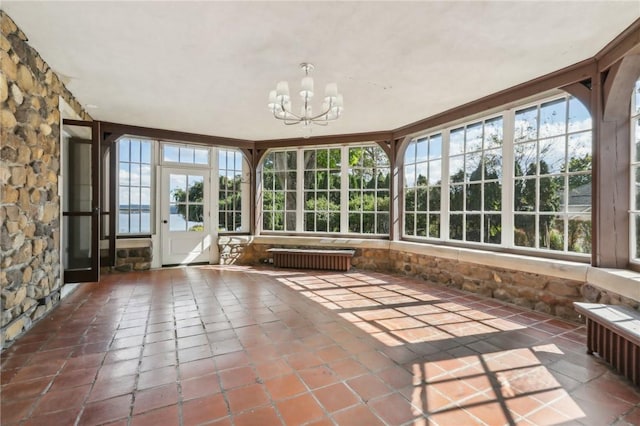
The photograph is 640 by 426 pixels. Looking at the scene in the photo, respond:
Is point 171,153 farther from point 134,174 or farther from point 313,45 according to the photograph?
point 313,45

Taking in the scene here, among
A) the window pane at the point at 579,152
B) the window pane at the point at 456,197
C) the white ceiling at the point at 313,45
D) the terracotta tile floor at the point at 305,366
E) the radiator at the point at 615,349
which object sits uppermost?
the white ceiling at the point at 313,45

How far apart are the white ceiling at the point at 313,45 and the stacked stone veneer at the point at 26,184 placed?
0.28 metres

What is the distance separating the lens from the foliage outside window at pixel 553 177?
3.33 m

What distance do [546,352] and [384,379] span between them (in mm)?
1466

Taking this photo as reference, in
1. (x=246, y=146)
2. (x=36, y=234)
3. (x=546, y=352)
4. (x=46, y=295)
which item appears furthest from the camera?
(x=246, y=146)

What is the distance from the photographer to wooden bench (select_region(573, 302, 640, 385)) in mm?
2053

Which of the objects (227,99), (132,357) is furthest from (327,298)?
(227,99)

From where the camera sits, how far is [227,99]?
4.14 m

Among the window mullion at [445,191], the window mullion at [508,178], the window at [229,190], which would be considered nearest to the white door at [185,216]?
the window at [229,190]

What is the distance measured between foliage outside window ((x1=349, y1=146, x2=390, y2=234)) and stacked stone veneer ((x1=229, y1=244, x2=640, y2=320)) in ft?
1.76

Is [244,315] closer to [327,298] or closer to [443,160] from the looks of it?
[327,298]

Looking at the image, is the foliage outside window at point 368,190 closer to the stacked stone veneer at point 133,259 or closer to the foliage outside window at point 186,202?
the foliage outside window at point 186,202

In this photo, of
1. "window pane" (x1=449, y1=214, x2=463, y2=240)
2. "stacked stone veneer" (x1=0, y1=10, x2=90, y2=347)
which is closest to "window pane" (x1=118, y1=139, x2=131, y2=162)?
"stacked stone veneer" (x1=0, y1=10, x2=90, y2=347)

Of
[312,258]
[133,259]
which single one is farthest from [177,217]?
[312,258]
